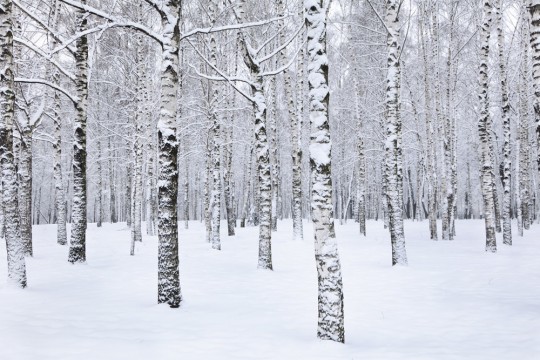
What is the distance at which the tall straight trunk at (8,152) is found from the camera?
275 inches

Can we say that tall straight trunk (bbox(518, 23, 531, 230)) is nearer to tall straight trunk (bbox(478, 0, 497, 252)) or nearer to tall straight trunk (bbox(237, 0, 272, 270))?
tall straight trunk (bbox(478, 0, 497, 252))

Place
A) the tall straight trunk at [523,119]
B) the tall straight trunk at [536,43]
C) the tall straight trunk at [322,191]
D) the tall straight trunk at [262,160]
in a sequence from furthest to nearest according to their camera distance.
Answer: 1. the tall straight trunk at [523,119]
2. the tall straight trunk at [262,160]
3. the tall straight trunk at [536,43]
4. the tall straight trunk at [322,191]

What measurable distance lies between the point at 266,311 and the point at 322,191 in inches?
103

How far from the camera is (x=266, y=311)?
21.3 feet

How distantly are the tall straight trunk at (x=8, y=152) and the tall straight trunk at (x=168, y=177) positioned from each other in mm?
2789

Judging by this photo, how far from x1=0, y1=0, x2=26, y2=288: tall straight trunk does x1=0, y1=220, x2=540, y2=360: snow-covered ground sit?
441 mm

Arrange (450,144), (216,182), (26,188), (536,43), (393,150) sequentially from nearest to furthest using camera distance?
(536,43) < (393,150) < (26,188) < (216,182) < (450,144)

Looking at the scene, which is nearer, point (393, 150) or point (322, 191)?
point (322, 191)

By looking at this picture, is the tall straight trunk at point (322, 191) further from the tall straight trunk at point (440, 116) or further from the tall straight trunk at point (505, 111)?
the tall straight trunk at point (440, 116)

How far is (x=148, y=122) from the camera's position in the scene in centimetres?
1606

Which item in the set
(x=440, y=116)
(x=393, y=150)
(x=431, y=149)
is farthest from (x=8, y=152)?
(x=440, y=116)

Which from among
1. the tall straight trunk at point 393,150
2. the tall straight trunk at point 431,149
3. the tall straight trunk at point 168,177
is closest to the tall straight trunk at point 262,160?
the tall straight trunk at point 393,150

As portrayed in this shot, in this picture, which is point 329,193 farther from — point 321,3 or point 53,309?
point 53,309

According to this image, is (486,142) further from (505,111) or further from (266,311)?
(266,311)
